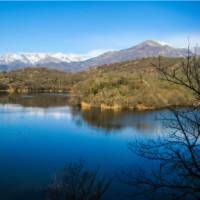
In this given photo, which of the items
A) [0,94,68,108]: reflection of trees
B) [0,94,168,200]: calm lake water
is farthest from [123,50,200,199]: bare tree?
[0,94,68,108]: reflection of trees

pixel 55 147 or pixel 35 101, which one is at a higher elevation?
pixel 35 101

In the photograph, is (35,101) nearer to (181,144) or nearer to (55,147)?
(55,147)

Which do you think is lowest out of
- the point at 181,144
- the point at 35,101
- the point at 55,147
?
the point at 55,147

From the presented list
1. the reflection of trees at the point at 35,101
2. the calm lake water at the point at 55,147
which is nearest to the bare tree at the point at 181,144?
the calm lake water at the point at 55,147

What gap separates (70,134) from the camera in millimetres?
28500

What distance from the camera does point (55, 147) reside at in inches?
909

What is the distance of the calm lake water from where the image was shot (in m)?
15.8

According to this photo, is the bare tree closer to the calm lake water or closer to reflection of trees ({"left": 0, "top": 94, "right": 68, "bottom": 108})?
the calm lake water

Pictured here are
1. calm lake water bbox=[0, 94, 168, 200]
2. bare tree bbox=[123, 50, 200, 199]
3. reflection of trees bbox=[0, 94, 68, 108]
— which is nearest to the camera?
bare tree bbox=[123, 50, 200, 199]

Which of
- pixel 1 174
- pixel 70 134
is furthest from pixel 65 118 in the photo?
pixel 1 174

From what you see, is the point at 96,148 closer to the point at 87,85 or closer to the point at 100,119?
the point at 100,119

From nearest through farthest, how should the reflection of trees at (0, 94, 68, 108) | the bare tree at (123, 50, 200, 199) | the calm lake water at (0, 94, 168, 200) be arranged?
the bare tree at (123, 50, 200, 199) < the calm lake water at (0, 94, 168, 200) < the reflection of trees at (0, 94, 68, 108)

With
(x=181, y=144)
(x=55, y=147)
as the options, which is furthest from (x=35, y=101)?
(x=181, y=144)

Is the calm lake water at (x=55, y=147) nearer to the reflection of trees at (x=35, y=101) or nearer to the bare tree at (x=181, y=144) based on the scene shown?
the bare tree at (x=181, y=144)
